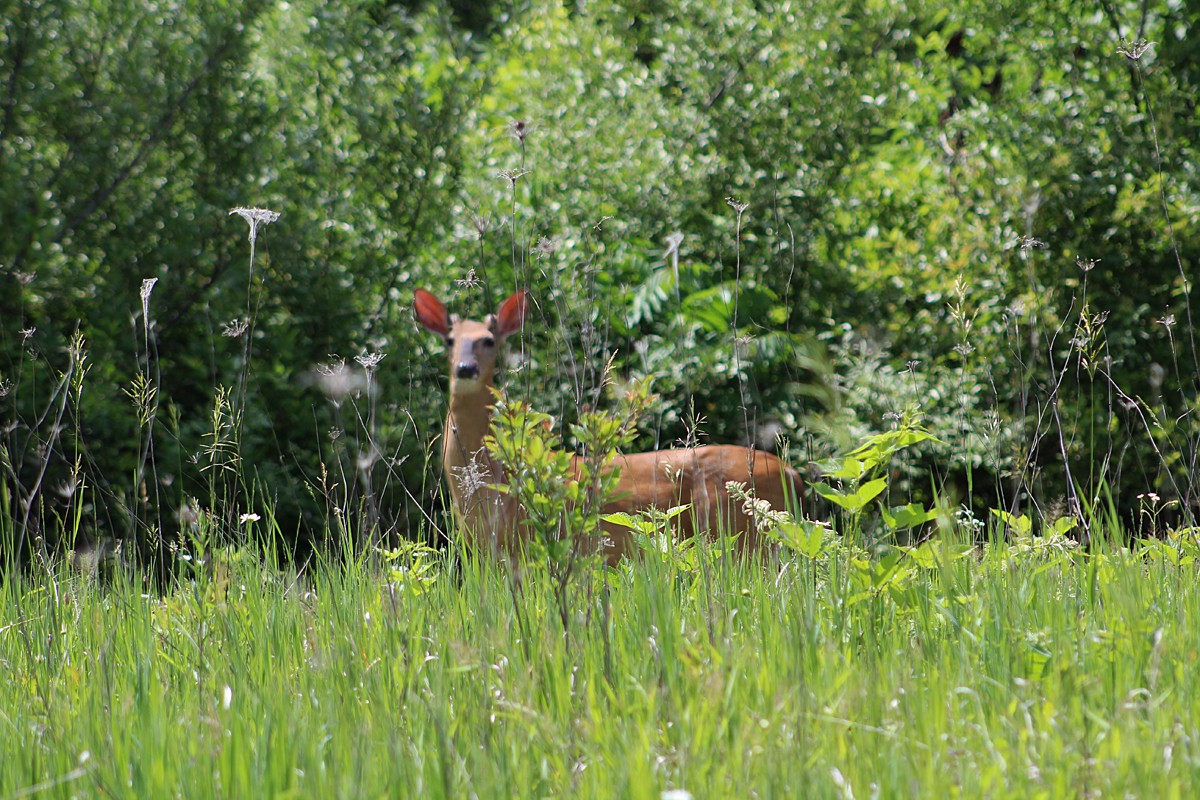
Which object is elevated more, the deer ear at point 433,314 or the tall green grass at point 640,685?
the deer ear at point 433,314

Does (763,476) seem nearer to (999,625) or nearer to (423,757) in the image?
(999,625)

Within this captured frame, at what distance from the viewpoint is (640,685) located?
194cm

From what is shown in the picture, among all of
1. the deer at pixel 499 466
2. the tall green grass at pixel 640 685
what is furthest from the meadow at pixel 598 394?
the deer at pixel 499 466

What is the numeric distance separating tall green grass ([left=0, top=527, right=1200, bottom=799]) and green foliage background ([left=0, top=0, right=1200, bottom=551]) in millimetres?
2504

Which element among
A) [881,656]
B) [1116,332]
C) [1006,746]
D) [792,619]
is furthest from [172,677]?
[1116,332]

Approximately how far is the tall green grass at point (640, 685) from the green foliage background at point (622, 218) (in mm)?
2504

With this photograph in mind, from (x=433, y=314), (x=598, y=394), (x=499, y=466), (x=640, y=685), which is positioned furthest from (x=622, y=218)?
(x=640, y=685)

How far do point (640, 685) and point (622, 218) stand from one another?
5.10 metres

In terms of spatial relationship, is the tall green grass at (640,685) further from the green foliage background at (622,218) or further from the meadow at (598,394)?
the green foliage background at (622,218)

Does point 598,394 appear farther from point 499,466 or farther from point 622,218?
point 622,218

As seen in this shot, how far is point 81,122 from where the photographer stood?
5.79m

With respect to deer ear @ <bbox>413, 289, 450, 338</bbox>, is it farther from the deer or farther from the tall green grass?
the tall green grass

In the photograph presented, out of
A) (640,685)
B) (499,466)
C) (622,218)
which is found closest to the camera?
(640,685)

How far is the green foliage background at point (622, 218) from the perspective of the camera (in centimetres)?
557
